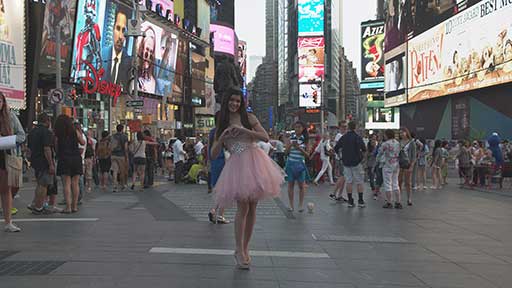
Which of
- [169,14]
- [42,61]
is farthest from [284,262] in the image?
[169,14]

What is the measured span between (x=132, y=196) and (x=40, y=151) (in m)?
4.16

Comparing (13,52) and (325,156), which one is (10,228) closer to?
(325,156)

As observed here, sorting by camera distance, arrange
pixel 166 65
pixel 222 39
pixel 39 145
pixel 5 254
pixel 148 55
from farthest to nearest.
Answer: pixel 222 39
pixel 166 65
pixel 148 55
pixel 39 145
pixel 5 254

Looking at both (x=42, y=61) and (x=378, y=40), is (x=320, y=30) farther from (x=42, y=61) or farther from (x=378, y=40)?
(x=42, y=61)

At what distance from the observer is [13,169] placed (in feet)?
23.5

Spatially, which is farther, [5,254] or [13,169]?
[13,169]

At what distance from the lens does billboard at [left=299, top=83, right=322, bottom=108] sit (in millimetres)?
118500

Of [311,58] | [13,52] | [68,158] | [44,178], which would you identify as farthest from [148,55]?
[311,58]

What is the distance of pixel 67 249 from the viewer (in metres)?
6.08

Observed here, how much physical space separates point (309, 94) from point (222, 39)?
76.4ft

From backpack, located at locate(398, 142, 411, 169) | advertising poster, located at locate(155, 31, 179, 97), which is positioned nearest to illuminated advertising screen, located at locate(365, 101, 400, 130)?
advertising poster, located at locate(155, 31, 179, 97)

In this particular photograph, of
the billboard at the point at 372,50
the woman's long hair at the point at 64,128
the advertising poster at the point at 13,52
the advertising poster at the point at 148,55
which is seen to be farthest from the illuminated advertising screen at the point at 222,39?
the woman's long hair at the point at 64,128

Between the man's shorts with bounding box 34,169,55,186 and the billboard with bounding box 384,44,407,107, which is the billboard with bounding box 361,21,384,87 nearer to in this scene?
the billboard with bounding box 384,44,407,107

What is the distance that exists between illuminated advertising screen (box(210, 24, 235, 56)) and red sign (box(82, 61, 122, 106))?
69003 mm
